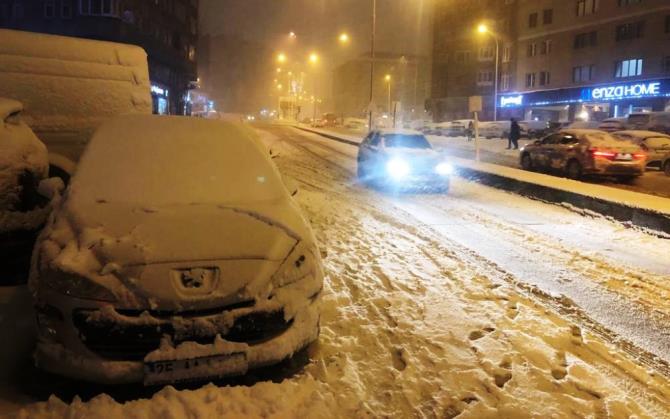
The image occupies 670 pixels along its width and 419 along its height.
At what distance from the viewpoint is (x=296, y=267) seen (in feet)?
14.0

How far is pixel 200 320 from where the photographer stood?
3.82 metres

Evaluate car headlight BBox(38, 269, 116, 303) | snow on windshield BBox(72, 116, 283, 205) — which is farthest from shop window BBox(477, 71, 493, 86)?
car headlight BBox(38, 269, 116, 303)

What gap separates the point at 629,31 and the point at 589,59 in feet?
15.7

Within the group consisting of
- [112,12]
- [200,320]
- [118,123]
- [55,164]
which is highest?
[112,12]

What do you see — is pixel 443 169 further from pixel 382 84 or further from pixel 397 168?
pixel 382 84

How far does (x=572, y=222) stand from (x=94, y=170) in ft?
30.6

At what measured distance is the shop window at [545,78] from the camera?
2286 inches

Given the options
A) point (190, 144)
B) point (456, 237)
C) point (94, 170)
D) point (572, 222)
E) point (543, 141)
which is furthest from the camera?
point (543, 141)

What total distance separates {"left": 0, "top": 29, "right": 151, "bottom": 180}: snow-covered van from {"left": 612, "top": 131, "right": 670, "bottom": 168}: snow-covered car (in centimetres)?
1818

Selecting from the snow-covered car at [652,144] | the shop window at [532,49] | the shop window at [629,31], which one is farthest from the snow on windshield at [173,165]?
the shop window at [532,49]

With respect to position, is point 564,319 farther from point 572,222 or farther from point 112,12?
point 112,12

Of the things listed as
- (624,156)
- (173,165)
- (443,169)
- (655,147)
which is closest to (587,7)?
(655,147)

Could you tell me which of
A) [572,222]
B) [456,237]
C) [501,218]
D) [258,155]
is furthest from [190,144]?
[572,222]

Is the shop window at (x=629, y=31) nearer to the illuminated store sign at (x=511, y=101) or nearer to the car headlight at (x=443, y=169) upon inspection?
the illuminated store sign at (x=511, y=101)
